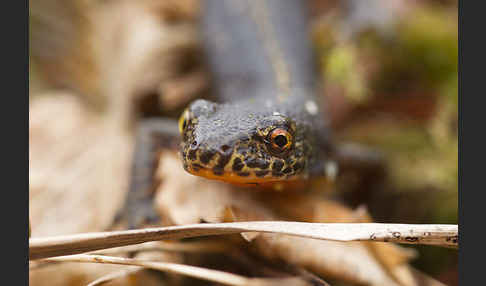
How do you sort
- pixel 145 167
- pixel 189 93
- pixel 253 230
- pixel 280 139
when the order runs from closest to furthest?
pixel 253 230
pixel 280 139
pixel 145 167
pixel 189 93

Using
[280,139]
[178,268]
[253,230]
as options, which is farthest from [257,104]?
[178,268]

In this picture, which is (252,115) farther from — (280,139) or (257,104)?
(257,104)

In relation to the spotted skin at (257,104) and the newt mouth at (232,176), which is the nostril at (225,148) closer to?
the spotted skin at (257,104)

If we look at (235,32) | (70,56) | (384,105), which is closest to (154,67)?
(235,32)

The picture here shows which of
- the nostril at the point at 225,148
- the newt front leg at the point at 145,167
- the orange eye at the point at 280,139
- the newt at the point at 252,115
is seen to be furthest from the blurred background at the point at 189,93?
the orange eye at the point at 280,139

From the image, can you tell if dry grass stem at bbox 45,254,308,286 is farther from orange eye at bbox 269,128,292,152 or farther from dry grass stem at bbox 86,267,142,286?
orange eye at bbox 269,128,292,152

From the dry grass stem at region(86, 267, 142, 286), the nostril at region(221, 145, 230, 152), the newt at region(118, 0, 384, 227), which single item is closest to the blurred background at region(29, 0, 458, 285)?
the newt at region(118, 0, 384, 227)

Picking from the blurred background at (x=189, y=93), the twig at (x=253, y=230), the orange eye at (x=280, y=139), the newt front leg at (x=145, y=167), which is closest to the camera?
the twig at (x=253, y=230)
